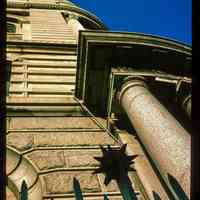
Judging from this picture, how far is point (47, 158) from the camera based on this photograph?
7.06 meters

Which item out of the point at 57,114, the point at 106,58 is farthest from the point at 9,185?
the point at 106,58

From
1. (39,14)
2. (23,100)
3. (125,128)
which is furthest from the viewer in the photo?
(39,14)

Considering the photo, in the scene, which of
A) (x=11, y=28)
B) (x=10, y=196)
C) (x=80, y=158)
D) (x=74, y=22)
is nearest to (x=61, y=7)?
(x=74, y=22)

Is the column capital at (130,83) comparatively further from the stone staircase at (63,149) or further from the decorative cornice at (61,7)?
the decorative cornice at (61,7)

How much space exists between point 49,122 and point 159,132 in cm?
261

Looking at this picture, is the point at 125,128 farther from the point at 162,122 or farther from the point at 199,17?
the point at 199,17

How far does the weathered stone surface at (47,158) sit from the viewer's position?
6.85 meters

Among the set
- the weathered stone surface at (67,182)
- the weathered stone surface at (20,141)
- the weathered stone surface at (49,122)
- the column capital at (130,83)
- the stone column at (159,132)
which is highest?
the column capital at (130,83)

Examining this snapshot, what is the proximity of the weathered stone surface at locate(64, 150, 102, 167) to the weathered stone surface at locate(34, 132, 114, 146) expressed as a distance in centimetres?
32

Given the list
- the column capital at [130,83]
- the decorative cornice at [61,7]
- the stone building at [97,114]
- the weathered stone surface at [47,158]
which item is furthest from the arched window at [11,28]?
the weathered stone surface at [47,158]

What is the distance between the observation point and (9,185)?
696 centimetres

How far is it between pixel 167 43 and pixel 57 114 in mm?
2514

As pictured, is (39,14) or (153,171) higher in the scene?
(39,14)

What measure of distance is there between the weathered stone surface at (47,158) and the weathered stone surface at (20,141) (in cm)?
29
